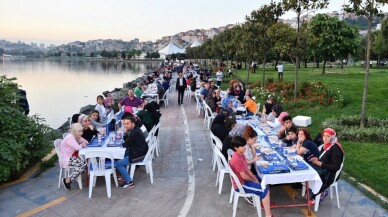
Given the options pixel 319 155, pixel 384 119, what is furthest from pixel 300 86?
pixel 319 155

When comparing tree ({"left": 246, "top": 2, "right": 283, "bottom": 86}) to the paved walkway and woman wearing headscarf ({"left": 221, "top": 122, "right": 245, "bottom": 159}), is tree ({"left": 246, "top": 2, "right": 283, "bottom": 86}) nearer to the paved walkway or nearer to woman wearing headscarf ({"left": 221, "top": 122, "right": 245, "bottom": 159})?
the paved walkway

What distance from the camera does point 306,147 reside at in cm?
652

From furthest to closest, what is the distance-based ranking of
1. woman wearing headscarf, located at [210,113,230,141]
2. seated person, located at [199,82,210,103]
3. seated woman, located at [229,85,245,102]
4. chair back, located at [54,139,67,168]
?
seated person, located at [199,82,210,103]
seated woman, located at [229,85,245,102]
woman wearing headscarf, located at [210,113,230,141]
chair back, located at [54,139,67,168]

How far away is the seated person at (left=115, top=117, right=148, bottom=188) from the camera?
7168 millimetres

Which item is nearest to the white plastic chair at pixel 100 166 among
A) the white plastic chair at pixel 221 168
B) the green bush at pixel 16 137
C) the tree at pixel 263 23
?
the green bush at pixel 16 137

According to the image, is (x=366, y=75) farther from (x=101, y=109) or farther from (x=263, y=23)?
(x=263, y=23)

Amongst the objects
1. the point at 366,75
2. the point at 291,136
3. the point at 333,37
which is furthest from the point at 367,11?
the point at 333,37

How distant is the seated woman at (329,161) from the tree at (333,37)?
26.6 meters

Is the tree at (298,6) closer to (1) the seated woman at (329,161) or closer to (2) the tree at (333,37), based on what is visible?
(1) the seated woman at (329,161)

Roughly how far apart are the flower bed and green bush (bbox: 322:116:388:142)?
319cm

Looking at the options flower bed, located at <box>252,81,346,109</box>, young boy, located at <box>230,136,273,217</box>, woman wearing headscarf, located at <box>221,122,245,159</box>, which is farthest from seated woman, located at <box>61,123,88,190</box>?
flower bed, located at <box>252,81,346,109</box>

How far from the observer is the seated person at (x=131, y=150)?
23.5ft

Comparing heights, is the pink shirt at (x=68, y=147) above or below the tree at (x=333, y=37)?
below

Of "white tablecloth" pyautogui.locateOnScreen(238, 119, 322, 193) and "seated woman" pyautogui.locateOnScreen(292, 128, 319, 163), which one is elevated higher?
"seated woman" pyautogui.locateOnScreen(292, 128, 319, 163)
